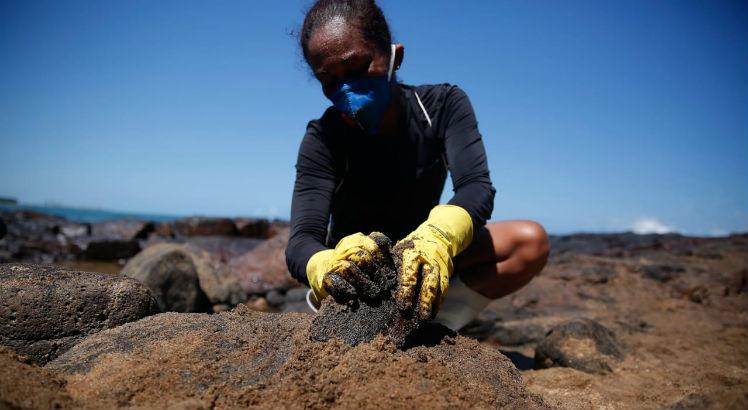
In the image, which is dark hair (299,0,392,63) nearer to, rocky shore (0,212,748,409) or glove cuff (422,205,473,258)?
glove cuff (422,205,473,258)

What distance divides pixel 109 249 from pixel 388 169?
31.2 feet

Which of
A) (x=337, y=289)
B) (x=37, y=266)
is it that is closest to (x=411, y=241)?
(x=337, y=289)

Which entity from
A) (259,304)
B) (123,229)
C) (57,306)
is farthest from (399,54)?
(123,229)

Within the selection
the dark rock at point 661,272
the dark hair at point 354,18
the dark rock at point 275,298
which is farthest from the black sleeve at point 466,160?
the dark rock at point 661,272

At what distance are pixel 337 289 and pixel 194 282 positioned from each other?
389cm

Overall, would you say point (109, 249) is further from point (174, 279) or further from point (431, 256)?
point (431, 256)

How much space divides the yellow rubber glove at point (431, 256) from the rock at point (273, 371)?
0.17 m

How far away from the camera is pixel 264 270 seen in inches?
285

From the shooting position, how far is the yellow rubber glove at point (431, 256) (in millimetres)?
1609

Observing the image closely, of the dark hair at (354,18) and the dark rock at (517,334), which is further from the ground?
the dark hair at (354,18)

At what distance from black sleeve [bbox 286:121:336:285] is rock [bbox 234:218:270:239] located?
11.6 meters

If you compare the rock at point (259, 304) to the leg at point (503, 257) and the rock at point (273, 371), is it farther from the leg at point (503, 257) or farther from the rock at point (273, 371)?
the rock at point (273, 371)

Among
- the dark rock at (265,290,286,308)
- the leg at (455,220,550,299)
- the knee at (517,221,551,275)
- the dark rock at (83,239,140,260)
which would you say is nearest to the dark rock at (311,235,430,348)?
the leg at (455,220,550,299)

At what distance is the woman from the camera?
1.71 meters
